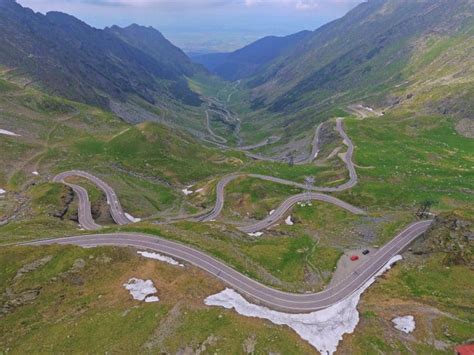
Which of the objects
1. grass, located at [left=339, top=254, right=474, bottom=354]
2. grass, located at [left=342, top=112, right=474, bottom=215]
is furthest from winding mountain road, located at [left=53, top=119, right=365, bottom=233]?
grass, located at [left=339, top=254, right=474, bottom=354]

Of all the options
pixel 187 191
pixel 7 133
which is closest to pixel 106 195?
pixel 187 191

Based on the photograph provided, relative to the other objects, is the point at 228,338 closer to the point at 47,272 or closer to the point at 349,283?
the point at 349,283

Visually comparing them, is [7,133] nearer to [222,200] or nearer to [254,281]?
[222,200]

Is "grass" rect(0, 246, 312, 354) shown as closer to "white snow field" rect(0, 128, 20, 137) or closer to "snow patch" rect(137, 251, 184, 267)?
"snow patch" rect(137, 251, 184, 267)

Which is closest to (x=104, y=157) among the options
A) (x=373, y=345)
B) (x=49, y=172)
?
(x=49, y=172)

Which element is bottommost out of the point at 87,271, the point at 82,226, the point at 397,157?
the point at 397,157
